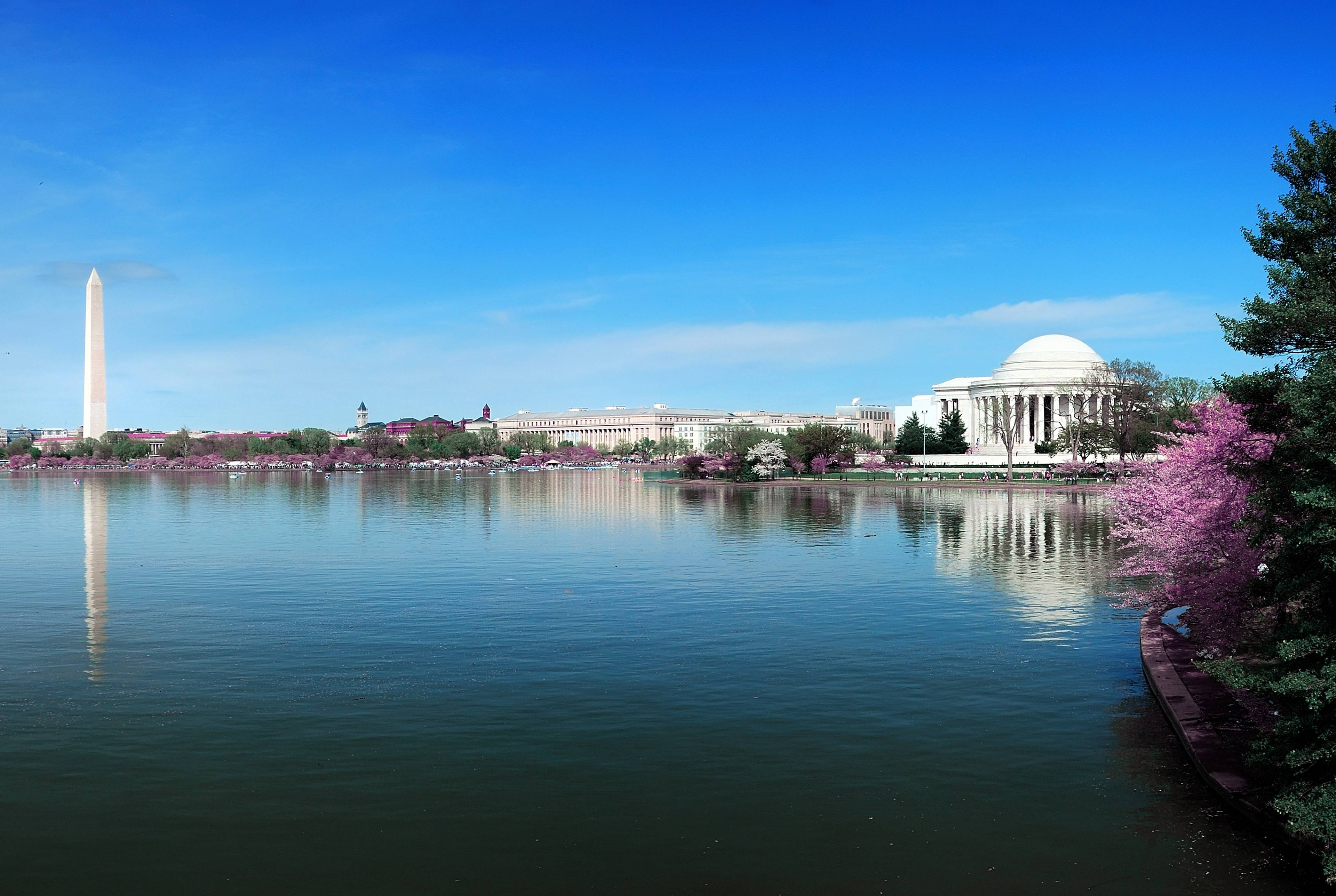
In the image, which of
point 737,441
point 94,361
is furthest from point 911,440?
point 94,361

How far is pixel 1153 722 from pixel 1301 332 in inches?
282

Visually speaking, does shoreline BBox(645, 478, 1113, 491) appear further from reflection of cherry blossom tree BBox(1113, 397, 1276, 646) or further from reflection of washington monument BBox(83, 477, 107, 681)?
reflection of cherry blossom tree BBox(1113, 397, 1276, 646)

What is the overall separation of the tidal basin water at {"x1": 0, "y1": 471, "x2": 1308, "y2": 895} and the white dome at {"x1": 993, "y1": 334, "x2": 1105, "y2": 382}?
330 feet

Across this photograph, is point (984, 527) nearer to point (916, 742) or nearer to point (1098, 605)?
point (1098, 605)

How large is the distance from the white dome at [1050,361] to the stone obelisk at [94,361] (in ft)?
358

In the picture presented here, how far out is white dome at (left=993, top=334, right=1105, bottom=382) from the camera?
12875 centimetres

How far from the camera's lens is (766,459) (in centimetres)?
10375

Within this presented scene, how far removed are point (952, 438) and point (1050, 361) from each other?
54.9 feet

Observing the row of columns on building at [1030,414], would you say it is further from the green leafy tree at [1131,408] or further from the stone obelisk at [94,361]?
the stone obelisk at [94,361]

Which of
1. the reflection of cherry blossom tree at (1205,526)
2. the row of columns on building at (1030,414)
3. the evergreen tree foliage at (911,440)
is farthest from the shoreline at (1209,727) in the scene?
the evergreen tree foliage at (911,440)

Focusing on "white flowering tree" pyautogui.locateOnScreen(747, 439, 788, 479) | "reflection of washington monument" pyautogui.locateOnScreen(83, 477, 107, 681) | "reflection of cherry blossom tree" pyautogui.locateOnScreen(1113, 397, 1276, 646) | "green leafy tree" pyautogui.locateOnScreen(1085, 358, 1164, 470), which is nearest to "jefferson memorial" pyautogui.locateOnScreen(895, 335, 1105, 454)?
"green leafy tree" pyautogui.locateOnScreen(1085, 358, 1164, 470)

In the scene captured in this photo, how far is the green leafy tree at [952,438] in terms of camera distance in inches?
4916

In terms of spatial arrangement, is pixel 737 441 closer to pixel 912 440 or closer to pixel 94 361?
pixel 912 440

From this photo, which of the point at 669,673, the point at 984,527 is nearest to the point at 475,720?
the point at 669,673
